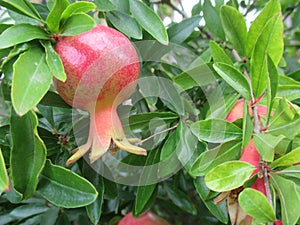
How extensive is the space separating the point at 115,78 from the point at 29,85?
0.54ft

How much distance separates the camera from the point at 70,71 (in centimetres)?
71

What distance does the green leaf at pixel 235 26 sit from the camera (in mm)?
911

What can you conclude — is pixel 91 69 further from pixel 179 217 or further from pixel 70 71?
pixel 179 217

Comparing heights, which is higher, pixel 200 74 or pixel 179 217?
pixel 200 74

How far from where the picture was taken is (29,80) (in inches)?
24.8

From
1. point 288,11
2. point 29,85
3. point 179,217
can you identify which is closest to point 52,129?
point 29,85

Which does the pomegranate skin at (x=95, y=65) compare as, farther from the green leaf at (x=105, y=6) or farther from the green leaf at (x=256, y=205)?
the green leaf at (x=256, y=205)

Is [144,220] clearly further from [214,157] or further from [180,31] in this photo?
[180,31]

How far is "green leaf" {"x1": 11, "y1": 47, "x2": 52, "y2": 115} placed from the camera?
23.2 inches

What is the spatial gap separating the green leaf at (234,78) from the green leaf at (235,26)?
176mm

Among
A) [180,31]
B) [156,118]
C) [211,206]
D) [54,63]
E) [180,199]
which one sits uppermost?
[54,63]

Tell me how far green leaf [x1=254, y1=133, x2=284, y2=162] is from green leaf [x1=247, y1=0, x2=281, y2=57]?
0.72 feet

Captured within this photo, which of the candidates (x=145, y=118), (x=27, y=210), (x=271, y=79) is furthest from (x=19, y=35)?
(x=27, y=210)

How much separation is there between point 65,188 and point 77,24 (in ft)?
0.92
